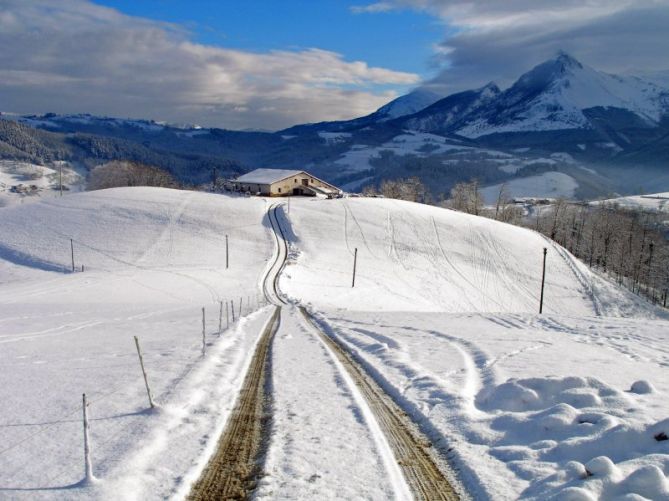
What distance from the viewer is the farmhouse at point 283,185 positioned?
10669cm

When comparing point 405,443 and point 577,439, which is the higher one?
point 577,439

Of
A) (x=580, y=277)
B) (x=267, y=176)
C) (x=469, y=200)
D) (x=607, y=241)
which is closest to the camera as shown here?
(x=580, y=277)

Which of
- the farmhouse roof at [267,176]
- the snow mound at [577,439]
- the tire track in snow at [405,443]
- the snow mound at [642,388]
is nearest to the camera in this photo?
the snow mound at [577,439]

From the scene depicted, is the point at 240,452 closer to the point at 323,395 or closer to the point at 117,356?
the point at 323,395

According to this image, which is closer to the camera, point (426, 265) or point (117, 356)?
point (117, 356)

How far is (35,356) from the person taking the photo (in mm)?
18844

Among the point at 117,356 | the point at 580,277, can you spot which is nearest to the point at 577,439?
the point at 117,356

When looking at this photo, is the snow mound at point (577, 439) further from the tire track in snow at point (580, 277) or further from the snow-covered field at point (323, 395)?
the tire track in snow at point (580, 277)

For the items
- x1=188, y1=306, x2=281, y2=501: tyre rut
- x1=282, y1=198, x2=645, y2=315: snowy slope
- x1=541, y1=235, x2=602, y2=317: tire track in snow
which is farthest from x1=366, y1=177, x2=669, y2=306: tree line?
x1=188, y1=306, x2=281, y2=501: tyre rut

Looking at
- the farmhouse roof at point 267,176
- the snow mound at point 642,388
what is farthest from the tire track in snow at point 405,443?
the farmhouse roof at point 267,176

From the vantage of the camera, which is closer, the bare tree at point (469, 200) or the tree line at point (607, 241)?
the tree line at point (607, 241)

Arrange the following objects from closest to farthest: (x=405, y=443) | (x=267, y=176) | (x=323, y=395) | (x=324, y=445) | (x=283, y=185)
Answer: (x=324, y=445)
(x=405, y=443)
(x=323, y=395)
(x=283, y=185)
(x=267, y=176)

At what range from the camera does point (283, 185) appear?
108875mm

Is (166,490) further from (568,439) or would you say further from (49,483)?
(568,439)
